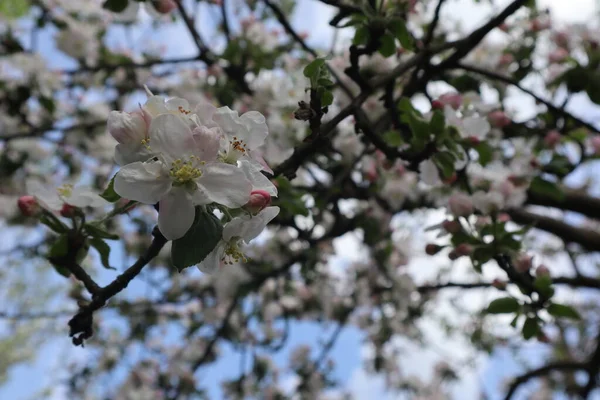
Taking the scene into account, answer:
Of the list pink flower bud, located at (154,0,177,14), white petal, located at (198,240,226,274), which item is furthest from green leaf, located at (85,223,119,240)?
pink flower bud, located at (154,0,177,14)

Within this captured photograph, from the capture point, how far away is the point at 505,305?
4.16 ft

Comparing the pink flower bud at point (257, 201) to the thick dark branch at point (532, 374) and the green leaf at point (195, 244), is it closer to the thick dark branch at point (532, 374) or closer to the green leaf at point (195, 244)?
the green leaf at point (195, 244)

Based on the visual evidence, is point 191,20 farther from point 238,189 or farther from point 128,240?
point 128,240

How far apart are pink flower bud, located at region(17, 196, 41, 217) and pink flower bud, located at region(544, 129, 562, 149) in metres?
1.81

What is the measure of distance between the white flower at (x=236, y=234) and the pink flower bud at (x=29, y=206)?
54 centimetres

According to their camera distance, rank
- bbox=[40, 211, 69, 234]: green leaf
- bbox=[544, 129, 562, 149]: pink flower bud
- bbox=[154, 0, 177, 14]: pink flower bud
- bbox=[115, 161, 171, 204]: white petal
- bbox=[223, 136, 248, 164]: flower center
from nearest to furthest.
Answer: bbox=[115, 161, 171, 204]: white petal < bbox=[223, 136, 248, 164]: flower center < bbox=[40, 211, 69, 234]: green leaf < bbox=[154, 0, 177, 14]: pink flower bud < bbox=[544, 129, 562, 149]: pink flower bud

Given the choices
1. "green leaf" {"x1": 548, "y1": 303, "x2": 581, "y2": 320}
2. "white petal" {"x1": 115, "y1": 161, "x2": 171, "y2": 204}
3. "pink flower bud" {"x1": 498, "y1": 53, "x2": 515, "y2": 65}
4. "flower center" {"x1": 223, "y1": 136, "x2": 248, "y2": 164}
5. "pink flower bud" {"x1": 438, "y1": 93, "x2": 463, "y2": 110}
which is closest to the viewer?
"white petal" {"x1": 115, "y1": 161, "x2": 171, "y2": 204}

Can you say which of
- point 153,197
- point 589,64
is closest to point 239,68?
point 589,64

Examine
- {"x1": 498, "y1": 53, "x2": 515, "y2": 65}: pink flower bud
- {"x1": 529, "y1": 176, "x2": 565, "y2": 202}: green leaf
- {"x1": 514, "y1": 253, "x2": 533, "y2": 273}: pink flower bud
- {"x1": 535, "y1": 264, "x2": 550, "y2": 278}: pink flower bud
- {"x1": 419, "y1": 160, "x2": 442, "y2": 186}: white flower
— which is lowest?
{"x1": 535, "y1": 264, "x2": 550, "y2": 278}: pink flower bud

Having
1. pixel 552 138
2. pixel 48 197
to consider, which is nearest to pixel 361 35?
pixel 48 197

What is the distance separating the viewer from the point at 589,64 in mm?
1747

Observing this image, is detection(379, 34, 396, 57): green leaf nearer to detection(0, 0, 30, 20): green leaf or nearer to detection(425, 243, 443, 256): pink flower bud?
detection(425, 243, 443, 256): pink flower bud

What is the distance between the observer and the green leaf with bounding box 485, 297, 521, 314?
1268 mm

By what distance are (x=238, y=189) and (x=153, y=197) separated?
12 cm
